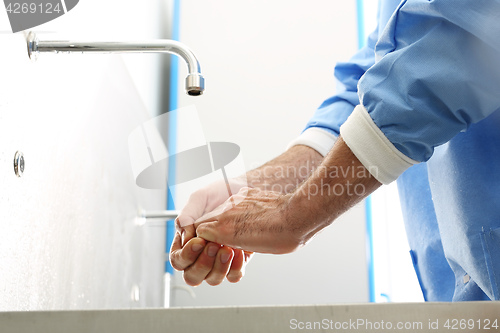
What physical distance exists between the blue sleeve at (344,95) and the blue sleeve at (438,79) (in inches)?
12.4

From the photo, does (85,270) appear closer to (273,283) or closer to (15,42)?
(15,42)

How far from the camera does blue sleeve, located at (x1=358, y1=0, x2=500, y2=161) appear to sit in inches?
20.2

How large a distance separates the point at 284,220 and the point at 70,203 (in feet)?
1.30

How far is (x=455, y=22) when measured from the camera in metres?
0.52

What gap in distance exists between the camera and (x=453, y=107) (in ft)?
1.69

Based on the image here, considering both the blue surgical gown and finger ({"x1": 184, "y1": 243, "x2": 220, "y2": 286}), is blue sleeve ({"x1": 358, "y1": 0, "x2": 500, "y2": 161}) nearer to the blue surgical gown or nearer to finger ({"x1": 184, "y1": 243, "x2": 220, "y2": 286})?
the blue surgical gown

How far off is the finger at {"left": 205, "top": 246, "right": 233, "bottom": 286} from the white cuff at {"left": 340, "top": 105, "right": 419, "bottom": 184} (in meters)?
0.24

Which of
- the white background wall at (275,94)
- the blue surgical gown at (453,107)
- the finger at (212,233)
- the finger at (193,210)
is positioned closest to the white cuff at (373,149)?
the blue surgical gown at (453,107)

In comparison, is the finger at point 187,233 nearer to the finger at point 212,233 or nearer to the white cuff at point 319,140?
the finger at point 212,233

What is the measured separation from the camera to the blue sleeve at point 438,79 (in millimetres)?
512

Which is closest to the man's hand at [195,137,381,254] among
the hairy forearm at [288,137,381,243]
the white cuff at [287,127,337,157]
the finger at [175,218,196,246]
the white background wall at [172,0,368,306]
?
the hairy forearm at [288,137,381,243]

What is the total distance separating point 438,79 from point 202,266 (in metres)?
0.37

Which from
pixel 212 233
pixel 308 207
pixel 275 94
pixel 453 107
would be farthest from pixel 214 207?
pixel 275 94

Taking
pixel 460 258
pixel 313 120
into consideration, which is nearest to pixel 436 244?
pixel 460 258
